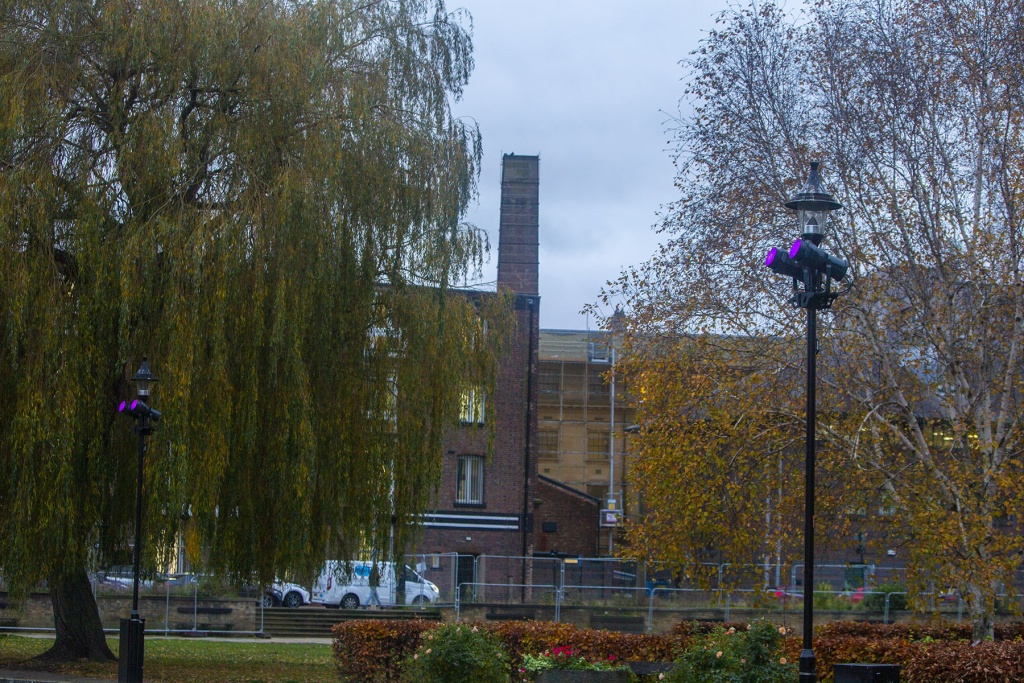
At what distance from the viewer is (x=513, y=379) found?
39.9 meters

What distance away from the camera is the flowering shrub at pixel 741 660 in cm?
1156

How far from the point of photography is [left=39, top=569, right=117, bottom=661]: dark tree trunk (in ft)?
58.9

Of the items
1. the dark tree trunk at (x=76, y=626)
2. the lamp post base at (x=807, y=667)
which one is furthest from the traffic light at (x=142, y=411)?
the lamp post base at (x=807, y=667)

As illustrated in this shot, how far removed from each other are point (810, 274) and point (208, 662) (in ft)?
48.3

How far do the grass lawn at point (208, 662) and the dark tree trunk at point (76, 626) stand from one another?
328 mm

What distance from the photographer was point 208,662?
2044cm

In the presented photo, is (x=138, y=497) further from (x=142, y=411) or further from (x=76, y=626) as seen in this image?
(x=76, y=626)

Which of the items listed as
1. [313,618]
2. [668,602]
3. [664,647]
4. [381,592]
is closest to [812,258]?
[664,647]

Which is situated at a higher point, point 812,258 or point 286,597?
point 812,258

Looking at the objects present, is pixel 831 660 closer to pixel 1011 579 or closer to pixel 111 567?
pixel 1011 579

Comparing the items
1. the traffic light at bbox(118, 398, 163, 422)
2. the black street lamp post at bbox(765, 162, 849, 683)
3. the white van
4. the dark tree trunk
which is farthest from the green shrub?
the white van

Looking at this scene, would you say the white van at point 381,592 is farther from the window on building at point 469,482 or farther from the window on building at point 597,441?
the window on building at point 597,441

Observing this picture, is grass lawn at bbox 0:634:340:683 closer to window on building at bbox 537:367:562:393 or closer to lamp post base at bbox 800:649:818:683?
lamp post base at bbox 800:649:818:683

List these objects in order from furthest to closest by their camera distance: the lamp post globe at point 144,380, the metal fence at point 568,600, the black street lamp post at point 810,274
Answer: the metal fence at point 568,600 → the lamp post globe at point 144,380 → the black street lamp post at point 810,274
